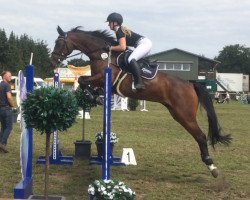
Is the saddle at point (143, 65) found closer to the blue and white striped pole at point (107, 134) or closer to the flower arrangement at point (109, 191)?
the blue and white striped pole at point (107, 134)

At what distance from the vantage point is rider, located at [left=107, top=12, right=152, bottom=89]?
7785 millimetres

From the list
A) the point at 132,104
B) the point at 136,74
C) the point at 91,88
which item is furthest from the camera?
the point at 132,104

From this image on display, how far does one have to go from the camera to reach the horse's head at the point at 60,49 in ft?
27.3

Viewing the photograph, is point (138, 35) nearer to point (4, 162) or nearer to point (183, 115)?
point (183, 115)

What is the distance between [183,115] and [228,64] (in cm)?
12370

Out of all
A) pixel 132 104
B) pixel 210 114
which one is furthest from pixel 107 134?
pixel 132 104

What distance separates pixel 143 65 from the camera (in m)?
8.25

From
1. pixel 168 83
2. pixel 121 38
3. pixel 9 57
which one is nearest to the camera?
pixel 121 38

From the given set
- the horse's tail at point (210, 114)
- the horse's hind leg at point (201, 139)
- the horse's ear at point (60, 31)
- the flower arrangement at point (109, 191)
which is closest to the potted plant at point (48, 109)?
the flower arrangement at point (109, 191)

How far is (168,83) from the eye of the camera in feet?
27.6

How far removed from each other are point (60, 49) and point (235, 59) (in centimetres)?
12470

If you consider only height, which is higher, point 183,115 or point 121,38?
point 121,38

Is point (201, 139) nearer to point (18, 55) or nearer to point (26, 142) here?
point (26, 142)

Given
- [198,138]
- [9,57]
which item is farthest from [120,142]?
[9,57]
